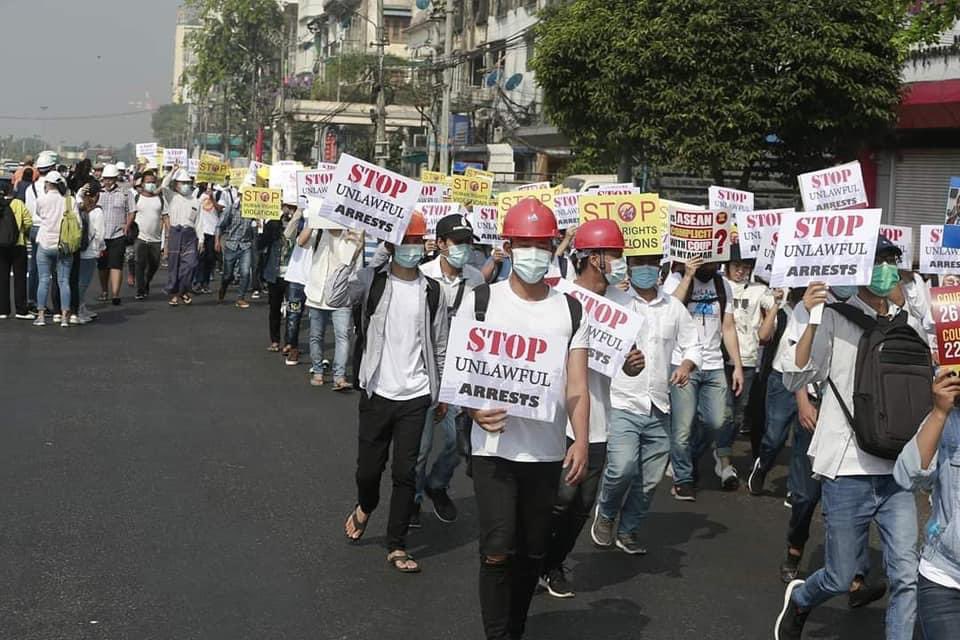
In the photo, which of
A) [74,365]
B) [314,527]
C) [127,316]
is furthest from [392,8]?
[314,527]

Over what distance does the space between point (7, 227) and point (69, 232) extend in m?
1.29

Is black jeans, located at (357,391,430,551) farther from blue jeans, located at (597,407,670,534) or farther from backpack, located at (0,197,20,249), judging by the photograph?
backpack, located at (0,197,20,249)

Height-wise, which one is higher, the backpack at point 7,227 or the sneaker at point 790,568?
the backpack at point 7,227

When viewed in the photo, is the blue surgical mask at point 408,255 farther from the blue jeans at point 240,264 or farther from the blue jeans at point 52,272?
the blue jeans at point 240,264

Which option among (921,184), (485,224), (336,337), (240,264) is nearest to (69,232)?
(240,264)

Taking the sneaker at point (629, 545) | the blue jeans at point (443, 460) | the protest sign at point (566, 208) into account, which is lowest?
the sneaker at point (629, 545)

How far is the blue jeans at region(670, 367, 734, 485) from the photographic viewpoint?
9828 mm

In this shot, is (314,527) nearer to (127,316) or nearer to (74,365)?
(74,365)

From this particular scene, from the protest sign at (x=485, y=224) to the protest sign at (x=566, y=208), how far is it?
754 mm

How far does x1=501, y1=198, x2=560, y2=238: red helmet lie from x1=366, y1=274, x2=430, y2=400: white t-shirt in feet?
5.85

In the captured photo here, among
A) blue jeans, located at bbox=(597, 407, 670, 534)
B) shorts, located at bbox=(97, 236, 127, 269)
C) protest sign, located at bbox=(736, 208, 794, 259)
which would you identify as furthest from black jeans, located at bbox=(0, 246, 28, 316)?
blue jeans, located at bbox=(597, 407, 670, 534)

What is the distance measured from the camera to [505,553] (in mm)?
5902

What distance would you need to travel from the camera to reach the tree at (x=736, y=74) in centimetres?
2478

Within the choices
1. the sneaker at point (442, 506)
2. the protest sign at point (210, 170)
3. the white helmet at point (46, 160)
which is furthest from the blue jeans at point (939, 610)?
the protest sign at point (210, 170)
